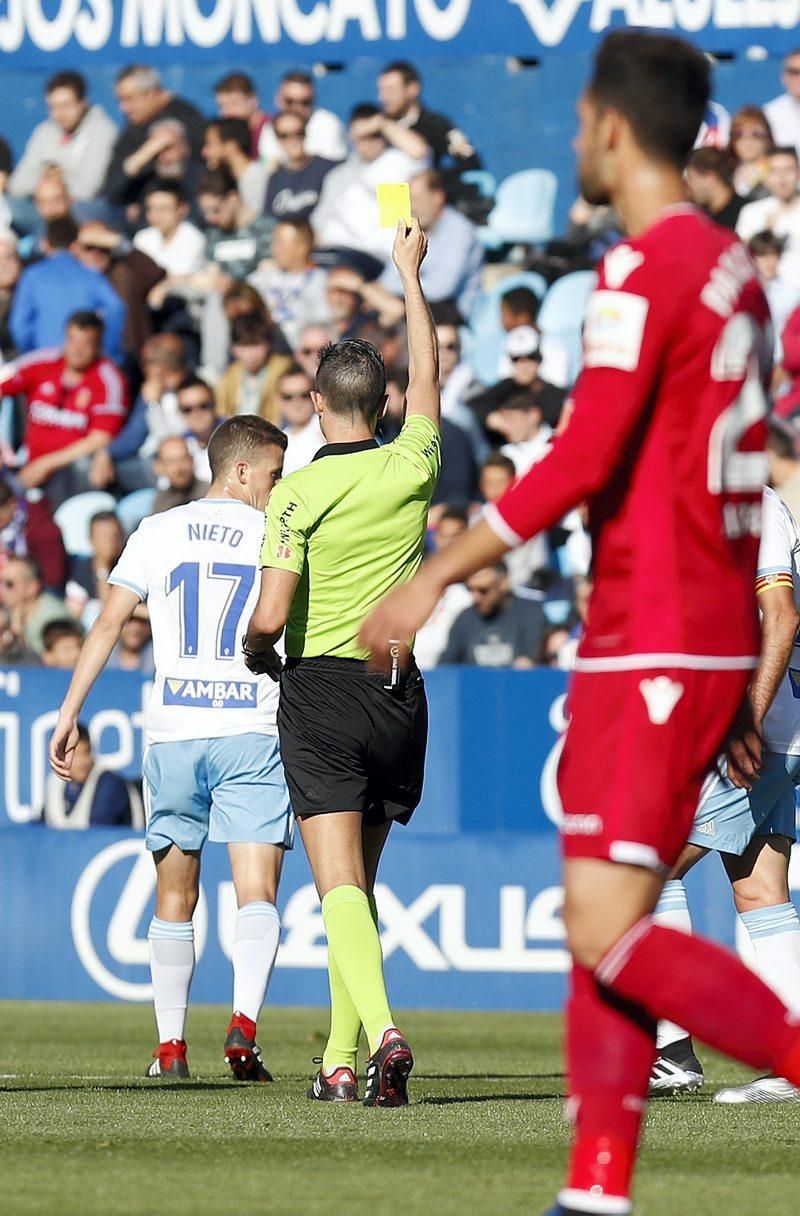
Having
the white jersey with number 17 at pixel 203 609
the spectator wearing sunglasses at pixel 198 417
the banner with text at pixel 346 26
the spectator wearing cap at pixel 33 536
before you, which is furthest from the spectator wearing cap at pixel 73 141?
the white jersey with number 17 at pixel 203 609

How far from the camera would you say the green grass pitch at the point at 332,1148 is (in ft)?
14.5

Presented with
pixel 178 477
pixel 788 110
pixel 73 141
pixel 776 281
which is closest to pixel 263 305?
pixel 178 477

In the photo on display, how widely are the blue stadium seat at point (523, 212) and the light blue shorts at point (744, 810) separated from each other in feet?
28.7

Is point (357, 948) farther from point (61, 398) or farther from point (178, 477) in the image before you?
point (61, 398)

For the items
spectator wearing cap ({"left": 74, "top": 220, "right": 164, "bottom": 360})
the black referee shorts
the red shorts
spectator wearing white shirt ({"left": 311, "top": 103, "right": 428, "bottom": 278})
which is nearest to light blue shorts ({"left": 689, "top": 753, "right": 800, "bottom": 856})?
the black referee shorts

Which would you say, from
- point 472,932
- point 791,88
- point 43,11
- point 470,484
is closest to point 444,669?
point 472,932

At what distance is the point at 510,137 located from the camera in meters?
15.9

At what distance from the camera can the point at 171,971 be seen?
24.6 feet

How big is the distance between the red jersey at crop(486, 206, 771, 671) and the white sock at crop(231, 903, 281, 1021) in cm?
386

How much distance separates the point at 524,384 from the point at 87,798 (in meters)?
4.12

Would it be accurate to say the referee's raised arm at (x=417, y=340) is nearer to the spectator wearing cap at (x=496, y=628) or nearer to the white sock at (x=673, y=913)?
the white sock at (x=673, y=913)

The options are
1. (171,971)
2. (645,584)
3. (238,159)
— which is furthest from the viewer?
(238,159)

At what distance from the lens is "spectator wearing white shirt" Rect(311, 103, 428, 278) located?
15469mm

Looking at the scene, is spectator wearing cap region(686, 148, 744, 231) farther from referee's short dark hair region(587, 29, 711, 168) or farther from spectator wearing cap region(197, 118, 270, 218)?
referee's short dark hair region(587, 29, 711, 168)
